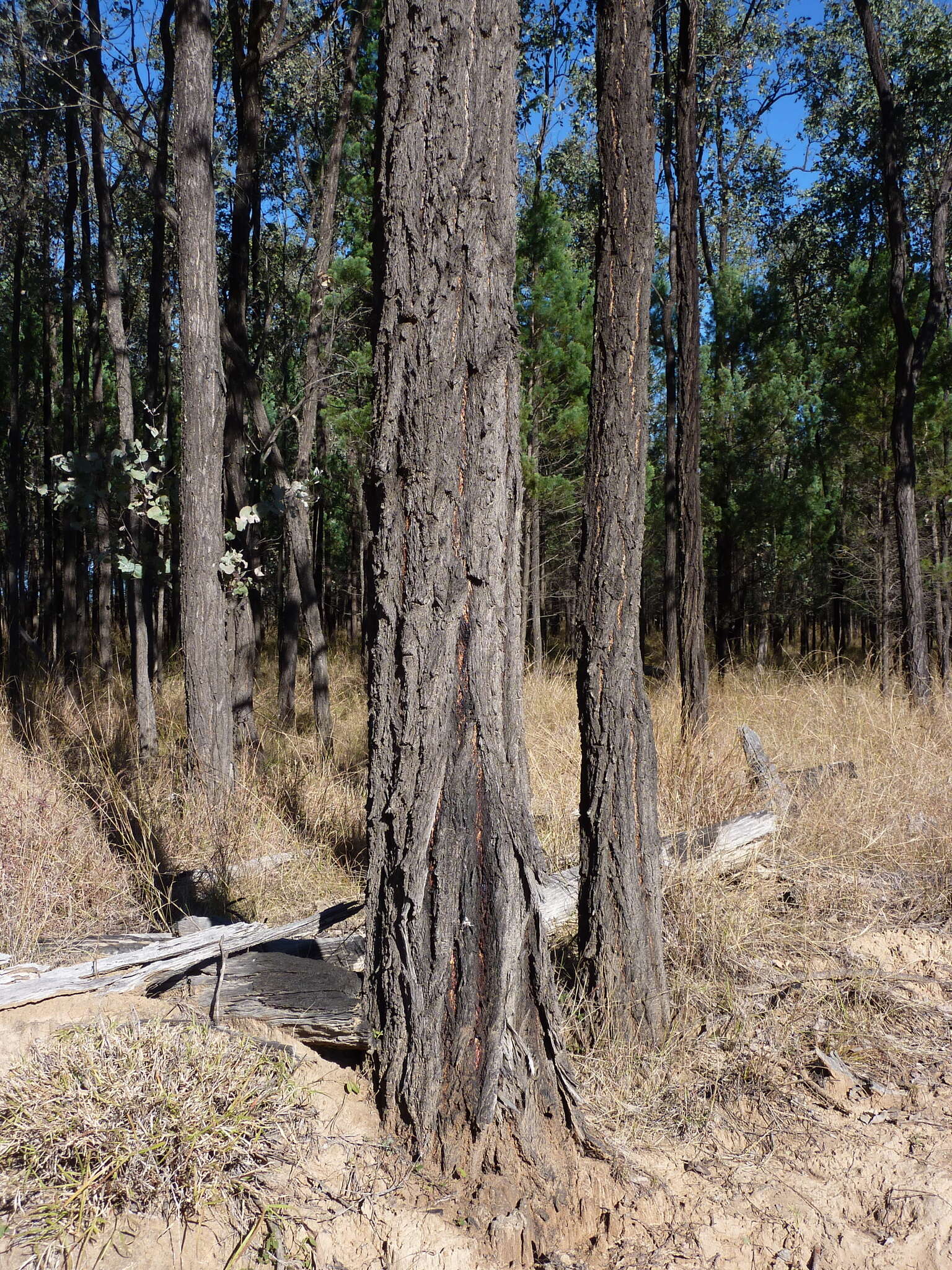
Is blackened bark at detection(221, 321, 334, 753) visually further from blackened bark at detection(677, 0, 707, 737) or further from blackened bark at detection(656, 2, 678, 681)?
blackened bark at detection(656, 2, 678, 681)

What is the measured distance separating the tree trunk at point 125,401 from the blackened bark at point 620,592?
3.89m

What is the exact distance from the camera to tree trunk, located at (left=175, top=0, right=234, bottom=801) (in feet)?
18.3

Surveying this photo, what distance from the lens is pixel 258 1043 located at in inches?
105

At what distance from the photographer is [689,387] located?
726 cm

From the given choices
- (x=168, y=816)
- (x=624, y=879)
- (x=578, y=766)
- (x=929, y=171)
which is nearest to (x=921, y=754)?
(x=578, y=766)

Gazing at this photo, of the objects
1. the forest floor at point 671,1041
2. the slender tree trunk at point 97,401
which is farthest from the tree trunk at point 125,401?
the slender tree trunk at point 97,401

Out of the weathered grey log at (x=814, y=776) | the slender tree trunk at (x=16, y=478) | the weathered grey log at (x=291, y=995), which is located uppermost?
the slender tree trunk at (x=16, y=478)

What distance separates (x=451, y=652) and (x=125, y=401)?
254 inches

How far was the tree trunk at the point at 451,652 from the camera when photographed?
2471mm

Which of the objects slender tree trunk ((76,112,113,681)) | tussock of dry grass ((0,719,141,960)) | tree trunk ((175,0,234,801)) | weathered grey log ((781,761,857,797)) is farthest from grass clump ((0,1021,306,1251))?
slender tree trunk ((76,112,113,681))

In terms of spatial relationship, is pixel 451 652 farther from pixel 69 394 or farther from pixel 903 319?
pixel 69 394

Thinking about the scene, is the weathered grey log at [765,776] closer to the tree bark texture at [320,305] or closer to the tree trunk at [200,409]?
the tree trunk at [200,409]

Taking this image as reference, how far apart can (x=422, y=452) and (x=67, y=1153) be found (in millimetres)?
2048

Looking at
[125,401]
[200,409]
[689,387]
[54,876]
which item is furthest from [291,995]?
[125,401]
